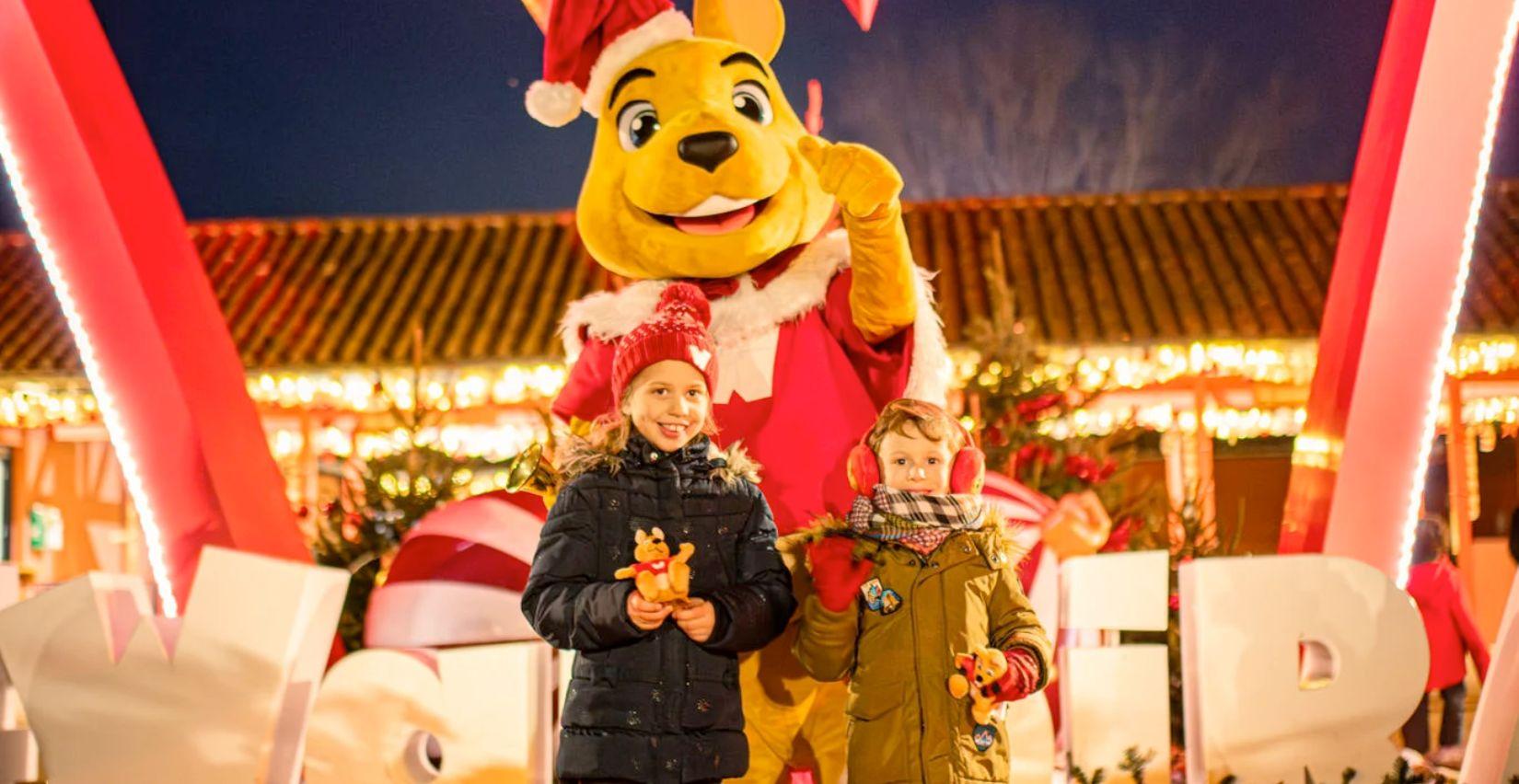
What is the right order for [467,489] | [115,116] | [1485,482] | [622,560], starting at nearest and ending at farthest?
1. [622,560]
2. [115,116]
3. [467,489]
4. [1485,482]

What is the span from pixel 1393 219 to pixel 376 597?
299 cm

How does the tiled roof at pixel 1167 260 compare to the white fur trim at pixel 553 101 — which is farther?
the tiled roof at pixel 1167 260

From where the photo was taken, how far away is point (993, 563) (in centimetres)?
279

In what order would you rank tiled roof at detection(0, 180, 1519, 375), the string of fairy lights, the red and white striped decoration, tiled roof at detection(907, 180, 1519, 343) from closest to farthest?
1. the red and white striped decoration
2. the string of fairy lights
3. tiled roof at detection(907, 180, 1519, 343)
4. tiled roof at detection(0, 180, 1519, 375)

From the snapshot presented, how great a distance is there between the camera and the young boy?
2.69 meters

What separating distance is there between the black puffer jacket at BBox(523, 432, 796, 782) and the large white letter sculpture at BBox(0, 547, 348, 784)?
937mm

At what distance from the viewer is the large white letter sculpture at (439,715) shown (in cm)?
336

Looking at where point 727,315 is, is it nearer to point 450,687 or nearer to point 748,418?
point 748,418

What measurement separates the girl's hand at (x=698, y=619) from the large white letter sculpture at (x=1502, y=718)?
80.6 inches

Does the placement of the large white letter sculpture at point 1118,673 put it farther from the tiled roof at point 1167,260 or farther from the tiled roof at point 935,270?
the tiled roof at point 1167,260

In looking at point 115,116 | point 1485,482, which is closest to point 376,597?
point 115,116

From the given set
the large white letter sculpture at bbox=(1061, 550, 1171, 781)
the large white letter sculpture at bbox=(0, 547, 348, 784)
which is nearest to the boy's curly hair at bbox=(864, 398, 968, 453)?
the large white letter sculpture at bbox=(1061, 550, 1171, 781)

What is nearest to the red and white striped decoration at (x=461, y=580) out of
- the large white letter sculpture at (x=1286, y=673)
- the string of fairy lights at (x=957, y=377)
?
the large white letter sculpture at (x=1286, y=673)

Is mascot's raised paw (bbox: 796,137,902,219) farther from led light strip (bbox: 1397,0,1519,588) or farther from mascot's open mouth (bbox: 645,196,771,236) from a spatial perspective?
led light strip (bbox: 1397,0,1519,588)
